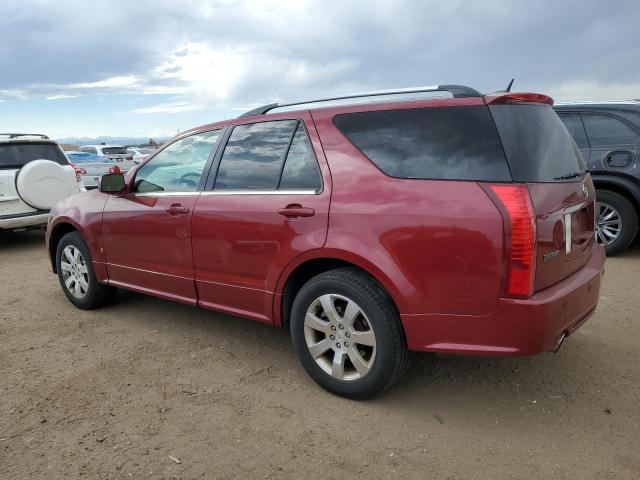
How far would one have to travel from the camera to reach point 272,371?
354 cm

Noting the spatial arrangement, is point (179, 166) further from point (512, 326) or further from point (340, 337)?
point (512, 326)

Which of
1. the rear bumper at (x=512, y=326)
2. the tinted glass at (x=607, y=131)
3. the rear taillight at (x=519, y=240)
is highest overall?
the tinted glass at (x=607, y=131)

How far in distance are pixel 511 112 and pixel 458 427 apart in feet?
5.46

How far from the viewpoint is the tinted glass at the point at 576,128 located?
21.1 feet

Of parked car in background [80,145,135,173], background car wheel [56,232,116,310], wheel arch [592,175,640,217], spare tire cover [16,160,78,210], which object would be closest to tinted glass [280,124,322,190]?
background car wheel [56,232,116,310]

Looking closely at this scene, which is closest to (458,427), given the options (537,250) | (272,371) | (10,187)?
(537,250)

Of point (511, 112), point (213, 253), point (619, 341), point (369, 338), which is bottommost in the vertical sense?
point (619, 341)

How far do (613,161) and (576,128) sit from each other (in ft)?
1.95

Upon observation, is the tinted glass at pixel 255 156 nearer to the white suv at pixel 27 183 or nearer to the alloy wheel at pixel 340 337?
the alloy wheel at pixel 340 337

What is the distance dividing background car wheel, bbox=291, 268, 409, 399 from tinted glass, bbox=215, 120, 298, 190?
0.80 m

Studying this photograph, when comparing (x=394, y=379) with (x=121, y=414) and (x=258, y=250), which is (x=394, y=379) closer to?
(x=258, y=250)

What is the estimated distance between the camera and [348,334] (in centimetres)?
300

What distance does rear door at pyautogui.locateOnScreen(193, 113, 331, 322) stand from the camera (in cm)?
315

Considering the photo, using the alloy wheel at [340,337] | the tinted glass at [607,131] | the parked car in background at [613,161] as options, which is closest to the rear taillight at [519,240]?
the alloy wheel at [340,337]
